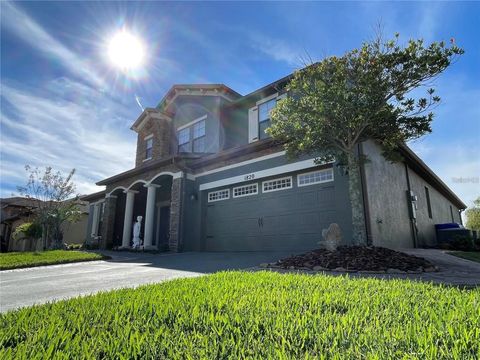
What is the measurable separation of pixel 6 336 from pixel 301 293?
8.04 ft

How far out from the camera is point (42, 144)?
16.3 meters

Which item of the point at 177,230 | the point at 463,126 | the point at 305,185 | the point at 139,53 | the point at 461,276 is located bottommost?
the point at 461,276

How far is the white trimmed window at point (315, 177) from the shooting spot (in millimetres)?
8836

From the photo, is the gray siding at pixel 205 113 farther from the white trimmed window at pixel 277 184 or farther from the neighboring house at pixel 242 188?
the white trimmed window at pixel 277 184

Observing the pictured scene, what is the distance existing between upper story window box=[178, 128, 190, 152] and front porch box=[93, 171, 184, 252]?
1.99 meters

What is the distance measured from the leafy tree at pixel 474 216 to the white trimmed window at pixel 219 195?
132 ft

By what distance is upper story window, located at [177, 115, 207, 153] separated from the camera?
596 inches

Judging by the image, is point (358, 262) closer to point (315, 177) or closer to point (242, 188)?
point (315, 177)

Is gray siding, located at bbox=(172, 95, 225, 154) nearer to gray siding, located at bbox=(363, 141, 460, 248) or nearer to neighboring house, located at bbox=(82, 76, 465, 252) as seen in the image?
neighboring house, located at bbox=(82, 76, 465, 252)

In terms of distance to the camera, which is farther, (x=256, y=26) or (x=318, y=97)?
(x=256, y=26)

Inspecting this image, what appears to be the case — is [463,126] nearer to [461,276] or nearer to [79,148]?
[461,276]

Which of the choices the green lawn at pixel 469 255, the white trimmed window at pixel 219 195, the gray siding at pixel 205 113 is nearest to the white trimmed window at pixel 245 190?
the white trimmed window at pixel 219 195

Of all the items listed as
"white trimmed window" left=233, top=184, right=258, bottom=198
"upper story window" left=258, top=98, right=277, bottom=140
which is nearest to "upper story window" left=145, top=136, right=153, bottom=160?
"upper story window" left=258, top=98, right=277, bottom=140

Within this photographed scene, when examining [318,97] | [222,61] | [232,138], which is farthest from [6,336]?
[232,138]
